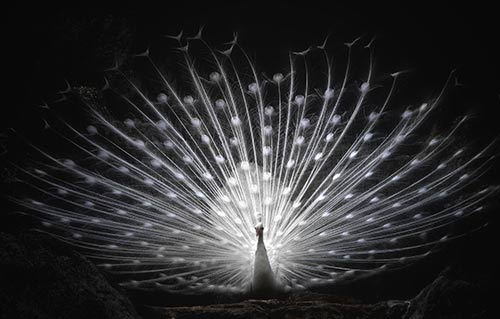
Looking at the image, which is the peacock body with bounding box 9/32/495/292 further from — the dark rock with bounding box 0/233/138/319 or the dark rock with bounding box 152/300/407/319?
the dark rock with bounding box 0/233/138/319

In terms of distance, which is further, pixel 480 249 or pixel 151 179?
pixel 151 179

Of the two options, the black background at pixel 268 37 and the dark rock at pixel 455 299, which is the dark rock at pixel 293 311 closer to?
the dark rock at pixel 455 299

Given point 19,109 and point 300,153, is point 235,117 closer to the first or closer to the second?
point 300,153

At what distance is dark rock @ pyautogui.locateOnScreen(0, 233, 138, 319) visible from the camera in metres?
2.11

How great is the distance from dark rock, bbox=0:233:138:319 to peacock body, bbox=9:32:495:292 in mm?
1055

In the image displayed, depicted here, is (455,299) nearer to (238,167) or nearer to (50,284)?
(238,167)

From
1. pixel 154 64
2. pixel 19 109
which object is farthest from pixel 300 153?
pixel 19 109

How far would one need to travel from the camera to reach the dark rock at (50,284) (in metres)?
2.11

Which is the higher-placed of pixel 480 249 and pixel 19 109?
pixel 19 109

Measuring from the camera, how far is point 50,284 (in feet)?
7.70

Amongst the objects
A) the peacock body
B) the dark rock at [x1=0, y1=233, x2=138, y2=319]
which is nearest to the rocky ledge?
the dark rock at [x1=0, y1=233, x2=138, y2=319]

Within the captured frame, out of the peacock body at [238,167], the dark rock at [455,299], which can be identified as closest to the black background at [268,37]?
the peacock body at [238,167]

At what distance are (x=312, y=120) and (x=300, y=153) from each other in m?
0.40

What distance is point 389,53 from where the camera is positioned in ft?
15.5
